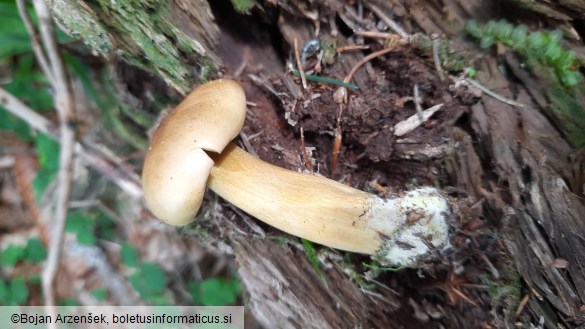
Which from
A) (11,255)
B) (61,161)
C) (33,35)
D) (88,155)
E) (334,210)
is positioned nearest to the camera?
(334,210)

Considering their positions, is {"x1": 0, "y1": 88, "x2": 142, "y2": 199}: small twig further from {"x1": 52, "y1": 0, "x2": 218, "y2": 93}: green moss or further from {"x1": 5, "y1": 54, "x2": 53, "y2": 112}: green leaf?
{"x1": 52, "y1": 0, "x2": 218, "y2": 93}: green moss

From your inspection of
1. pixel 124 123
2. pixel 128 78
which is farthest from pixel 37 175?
pixel 128 78

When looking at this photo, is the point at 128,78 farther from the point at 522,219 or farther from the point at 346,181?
the point at 522,219

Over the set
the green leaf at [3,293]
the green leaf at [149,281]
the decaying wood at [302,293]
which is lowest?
the green leaf at [3,293]

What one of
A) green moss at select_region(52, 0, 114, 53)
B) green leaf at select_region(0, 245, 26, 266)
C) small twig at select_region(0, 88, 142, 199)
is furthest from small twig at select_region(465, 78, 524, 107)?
green leaf at select_region(0, 245, 26, 266)

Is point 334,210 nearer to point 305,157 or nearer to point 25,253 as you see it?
point 305,157

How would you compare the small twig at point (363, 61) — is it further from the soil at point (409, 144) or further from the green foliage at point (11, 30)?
the green foliage at point (11, 30)

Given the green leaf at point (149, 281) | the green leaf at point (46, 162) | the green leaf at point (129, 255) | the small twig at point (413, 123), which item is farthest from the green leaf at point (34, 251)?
the small twig at point (413, 123)

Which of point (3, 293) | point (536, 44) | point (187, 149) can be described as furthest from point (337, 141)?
point (3, 293)
